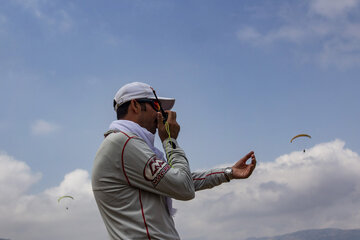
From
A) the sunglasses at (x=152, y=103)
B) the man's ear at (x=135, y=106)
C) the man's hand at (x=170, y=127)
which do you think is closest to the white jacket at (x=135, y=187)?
the man's hand at (x=170, y=127)

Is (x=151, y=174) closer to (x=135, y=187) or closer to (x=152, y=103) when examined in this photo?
(x=135, y=187)

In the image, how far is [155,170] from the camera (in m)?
4.95

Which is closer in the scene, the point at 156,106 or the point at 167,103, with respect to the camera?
the point at 156,106

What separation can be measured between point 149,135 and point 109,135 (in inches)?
23.0

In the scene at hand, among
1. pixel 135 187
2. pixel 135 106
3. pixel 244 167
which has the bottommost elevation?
pixel 135 187

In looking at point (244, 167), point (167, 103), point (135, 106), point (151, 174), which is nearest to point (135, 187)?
point (151, 174)

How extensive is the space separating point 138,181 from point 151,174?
0.20m

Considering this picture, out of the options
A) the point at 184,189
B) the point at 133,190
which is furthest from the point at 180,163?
the point at 133,190

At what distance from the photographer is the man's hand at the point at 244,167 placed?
6227 mm

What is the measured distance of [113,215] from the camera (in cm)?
510

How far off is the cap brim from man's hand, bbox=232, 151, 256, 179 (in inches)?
57.4

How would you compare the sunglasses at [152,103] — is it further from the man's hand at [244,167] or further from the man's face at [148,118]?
the man's hand at [244,167]

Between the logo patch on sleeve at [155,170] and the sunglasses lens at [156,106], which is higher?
the sunglasses lens at [156,106]

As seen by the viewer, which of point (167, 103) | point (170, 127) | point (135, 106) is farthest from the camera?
point (167, 103)
